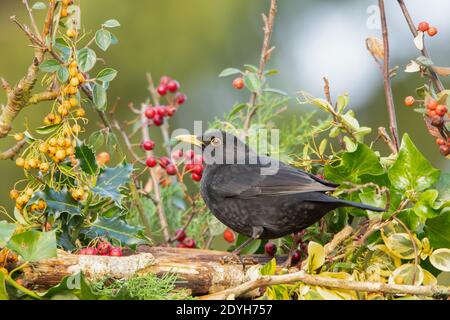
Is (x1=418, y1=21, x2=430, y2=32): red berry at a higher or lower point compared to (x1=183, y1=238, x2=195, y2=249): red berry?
higher

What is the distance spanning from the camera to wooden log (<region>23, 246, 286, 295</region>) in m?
2.81

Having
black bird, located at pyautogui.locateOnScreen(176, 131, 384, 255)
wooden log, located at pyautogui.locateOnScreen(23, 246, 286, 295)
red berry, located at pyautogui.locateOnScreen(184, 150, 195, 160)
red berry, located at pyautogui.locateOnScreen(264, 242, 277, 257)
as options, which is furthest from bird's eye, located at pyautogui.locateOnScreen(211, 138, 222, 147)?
wooden log, located at pyautogui.locateOnScreen(23, 246, 286, 295)

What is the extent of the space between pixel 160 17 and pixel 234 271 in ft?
12.1

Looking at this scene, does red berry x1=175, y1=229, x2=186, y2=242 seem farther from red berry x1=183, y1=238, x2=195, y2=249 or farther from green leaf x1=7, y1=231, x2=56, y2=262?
green leaf x1=7, y1=231, x2=56, y2=262

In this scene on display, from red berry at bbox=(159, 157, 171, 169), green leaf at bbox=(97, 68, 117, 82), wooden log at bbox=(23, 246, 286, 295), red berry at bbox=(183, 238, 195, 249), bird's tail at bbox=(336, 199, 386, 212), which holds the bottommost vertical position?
red berry at bbox=(183, 238, 195, 249)

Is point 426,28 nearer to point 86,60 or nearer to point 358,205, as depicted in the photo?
point 358,205

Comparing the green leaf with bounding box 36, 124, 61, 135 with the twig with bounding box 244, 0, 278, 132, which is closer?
the green leaf with bounding box 36, 124, 61, 135

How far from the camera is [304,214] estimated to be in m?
3.45

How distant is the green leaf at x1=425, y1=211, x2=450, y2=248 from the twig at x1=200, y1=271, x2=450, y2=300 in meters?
0.38

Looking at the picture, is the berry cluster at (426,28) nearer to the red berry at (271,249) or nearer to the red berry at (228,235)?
the red berry at (271,249)

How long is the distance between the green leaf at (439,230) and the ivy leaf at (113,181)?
1293 mm

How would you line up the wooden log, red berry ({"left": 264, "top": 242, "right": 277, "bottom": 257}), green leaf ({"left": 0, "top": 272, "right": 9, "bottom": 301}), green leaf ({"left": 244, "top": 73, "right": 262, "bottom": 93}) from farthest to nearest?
green leaf ({"left": 244, "top": 73, "right": 262, "bottom": 93}) → red berry ({"left": 264, "top": 242, "right": 277, "bottom": 257}) → the wooden log → green leaf ({"left": 0, "top": 272, "right": 9, "bottom": 301})

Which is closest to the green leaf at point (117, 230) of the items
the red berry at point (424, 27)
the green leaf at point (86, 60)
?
the green leaf at point (86, 60)
